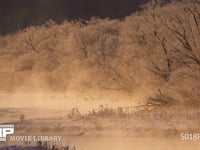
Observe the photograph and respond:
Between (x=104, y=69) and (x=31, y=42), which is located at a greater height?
(x=31, y=42)

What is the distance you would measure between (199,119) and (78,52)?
338cm

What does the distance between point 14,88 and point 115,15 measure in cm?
248

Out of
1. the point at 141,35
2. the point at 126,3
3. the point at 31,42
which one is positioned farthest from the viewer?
the point at 31,42

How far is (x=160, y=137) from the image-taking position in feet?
19.7

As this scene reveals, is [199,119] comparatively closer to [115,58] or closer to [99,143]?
[99,143]

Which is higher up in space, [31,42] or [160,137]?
[31,42]

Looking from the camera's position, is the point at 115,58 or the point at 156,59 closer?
the point at 156,59

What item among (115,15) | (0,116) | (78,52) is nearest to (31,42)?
(78,52)

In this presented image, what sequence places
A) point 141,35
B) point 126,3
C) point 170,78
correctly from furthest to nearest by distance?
point 126,3
point 141,35
point 170,78

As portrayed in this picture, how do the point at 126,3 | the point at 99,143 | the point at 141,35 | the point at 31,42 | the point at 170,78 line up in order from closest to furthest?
1. the point at 99,143
2. the point at 170,78
3. the point at 141,35
4. the point at 126,3
5. the point at 31,42

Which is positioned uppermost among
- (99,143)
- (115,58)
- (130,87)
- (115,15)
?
(115,15)

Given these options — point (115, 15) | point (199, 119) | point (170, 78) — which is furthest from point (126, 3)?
point (199, 119)

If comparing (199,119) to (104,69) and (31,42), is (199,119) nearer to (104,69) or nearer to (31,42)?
(104,69)

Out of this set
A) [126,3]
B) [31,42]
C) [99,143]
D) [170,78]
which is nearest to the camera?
[99,143]
